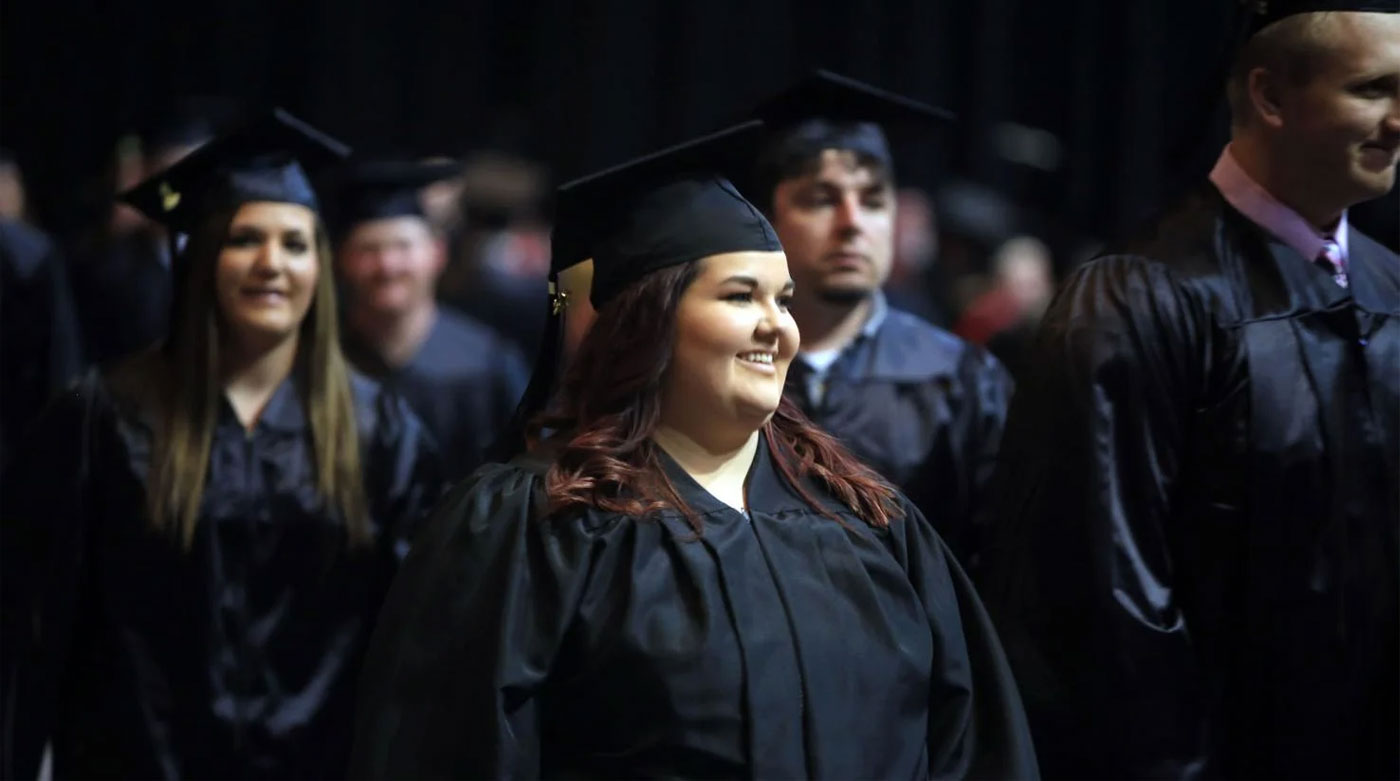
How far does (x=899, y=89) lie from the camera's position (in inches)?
373

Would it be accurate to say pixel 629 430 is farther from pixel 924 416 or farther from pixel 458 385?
pixel 458 385

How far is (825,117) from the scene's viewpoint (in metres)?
5.05

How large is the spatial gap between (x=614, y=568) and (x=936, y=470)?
1.85 m

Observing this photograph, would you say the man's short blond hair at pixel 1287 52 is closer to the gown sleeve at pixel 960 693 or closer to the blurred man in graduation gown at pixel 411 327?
the gown sleeve at pixel 960 693

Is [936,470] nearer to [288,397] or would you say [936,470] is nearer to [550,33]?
[288,397]

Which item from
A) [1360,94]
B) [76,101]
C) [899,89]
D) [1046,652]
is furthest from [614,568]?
[76,101]

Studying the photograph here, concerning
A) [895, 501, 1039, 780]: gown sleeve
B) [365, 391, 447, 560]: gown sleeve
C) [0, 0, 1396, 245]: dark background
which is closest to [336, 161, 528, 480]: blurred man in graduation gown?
[365, 391, 447, 560]: gown sleeve

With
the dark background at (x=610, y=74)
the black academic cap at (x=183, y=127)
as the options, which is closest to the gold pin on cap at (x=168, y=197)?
the black academic cap at (x=183, y=127)

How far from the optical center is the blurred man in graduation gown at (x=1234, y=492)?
12.6ft

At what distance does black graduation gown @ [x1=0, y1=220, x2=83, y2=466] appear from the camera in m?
6.50

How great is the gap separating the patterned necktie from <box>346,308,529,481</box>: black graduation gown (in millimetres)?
2953

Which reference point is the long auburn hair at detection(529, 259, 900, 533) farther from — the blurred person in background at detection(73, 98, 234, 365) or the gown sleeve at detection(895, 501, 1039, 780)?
the blurred person in background at detection(73, 98, 234, 365)

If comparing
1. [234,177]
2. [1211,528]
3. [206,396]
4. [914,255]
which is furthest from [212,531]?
[914,255]

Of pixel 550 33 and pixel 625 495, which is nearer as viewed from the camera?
pixel 625 495
